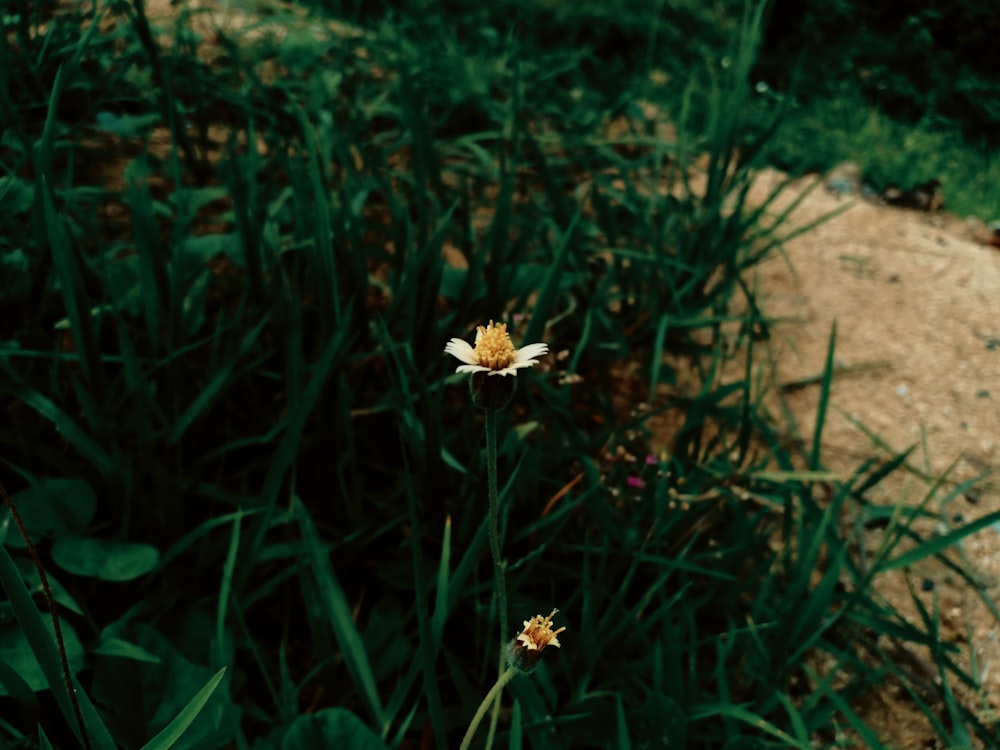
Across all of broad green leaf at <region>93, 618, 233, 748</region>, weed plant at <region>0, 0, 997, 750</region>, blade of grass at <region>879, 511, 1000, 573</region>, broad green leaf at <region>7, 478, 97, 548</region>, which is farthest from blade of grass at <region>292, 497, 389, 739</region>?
blade of grass at <region>879, 511, 1000, 573</region>

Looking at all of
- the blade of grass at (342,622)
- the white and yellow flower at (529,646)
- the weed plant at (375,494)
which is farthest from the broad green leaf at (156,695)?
the white and yellow flower at (529,646)

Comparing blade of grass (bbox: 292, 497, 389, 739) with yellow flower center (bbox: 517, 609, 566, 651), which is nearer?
yellow flower center (bbox: 517, 609, 566, 651)

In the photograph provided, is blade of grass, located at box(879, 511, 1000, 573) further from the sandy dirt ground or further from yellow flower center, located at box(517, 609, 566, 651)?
yellow flower center, located at box(517, 609, 566, 651)

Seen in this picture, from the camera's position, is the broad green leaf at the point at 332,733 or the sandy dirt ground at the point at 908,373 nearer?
the broad green leaf at the point at 332,733

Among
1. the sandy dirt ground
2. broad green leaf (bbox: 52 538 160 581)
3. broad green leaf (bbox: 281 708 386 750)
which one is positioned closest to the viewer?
broad green leaf (bbox: 281 708 386 750)

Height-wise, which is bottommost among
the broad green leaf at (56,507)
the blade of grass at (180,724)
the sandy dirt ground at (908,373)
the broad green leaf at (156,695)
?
the sandy dirt ground at (908,373)

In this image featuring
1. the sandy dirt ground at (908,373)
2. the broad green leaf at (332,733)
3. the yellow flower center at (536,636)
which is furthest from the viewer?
the sandy dirt ground at (908,373)

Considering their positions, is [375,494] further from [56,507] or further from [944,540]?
[944,540]

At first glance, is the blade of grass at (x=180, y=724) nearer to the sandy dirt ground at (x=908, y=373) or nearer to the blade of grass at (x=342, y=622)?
the blade of grass at (x=342, y=622)
